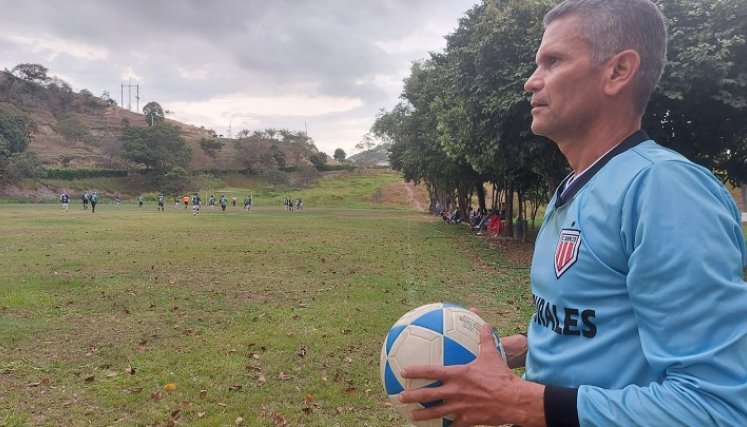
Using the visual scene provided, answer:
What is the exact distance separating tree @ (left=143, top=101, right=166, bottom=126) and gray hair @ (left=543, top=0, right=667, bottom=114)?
136 metres

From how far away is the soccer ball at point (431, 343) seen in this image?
2.21 m

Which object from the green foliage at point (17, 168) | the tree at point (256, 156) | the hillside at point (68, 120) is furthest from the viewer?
the tree at point (256, 156)

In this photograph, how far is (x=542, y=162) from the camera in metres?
16.3

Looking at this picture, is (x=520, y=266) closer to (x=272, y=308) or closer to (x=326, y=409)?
(x=272, y=308)

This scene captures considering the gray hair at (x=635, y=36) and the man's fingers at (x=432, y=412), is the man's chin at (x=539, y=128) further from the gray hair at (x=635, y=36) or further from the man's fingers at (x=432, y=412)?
the man's fingers at (x=432, y=412)

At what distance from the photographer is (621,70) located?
63.8 inches

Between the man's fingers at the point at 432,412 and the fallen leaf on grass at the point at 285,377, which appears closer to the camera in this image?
the man's fingers at the point at 432,412

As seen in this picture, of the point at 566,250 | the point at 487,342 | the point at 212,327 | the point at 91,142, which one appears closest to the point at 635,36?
the point at 566,250

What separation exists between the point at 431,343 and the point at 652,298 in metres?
1.17

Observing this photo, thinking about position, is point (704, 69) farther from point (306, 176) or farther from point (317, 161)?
point (317, 161)

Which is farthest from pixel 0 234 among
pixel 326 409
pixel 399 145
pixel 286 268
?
pixel 399 145

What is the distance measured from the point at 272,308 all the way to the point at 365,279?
3.58 metres

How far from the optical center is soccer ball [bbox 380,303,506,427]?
7.25 ft

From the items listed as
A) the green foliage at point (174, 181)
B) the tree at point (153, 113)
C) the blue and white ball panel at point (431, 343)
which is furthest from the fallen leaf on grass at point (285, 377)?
the tree at point (153, 113)
